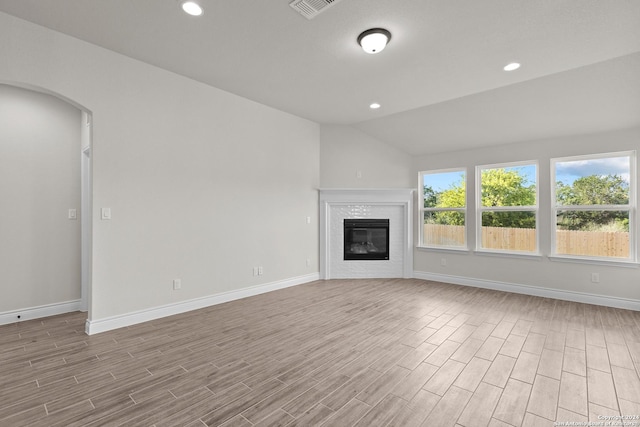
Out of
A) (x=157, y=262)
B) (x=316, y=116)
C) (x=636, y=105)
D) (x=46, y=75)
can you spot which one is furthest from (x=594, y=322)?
(x=46, y=75)

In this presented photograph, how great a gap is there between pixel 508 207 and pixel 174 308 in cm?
523

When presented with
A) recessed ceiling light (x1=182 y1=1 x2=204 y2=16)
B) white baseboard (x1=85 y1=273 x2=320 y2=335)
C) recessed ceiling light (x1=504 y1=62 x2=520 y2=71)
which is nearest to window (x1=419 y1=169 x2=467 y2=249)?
recessed ceiling light (x1=504 y1=62 x2=520 y2=71)

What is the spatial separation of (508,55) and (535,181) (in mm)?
2523

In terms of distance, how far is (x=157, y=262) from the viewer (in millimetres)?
3525

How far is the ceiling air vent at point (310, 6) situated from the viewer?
232 centimetres

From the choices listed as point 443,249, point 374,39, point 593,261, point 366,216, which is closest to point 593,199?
point 593,261

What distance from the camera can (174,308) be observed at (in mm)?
3660

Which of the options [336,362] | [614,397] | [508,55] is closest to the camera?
[614,397]

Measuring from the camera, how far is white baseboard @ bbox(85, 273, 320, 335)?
10.2 feet

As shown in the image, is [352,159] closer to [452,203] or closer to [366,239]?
[366,239]

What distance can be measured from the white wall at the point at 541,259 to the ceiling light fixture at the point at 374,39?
331 centimetres

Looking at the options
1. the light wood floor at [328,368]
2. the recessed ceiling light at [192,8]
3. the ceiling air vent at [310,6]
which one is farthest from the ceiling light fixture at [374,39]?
the light wood floor at [328,368]

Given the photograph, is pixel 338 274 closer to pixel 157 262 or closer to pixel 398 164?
pixel 398 164

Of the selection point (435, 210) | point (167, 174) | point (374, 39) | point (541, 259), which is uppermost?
point (374, 39)
